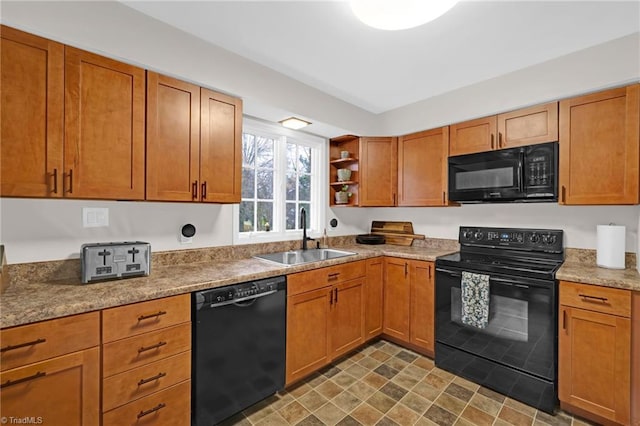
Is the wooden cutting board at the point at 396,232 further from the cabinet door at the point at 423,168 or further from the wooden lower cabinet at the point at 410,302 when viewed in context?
the wooden lower cabinet at the point at 410,302

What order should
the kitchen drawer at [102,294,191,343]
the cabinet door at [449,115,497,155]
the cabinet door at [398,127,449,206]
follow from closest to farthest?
1. the kitchen drawer at [102,294,191,343]
2. the cabinet door at [449,115,497,155]
3. the cabinet door at [398,127,449,206]

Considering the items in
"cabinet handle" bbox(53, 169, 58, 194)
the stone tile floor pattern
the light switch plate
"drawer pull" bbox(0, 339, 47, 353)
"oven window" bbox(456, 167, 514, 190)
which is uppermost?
"oven window" bbox(456, 167, 514, 190)

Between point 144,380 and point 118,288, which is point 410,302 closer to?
point 144,380

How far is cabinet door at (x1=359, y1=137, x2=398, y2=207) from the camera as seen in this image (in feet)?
10.6

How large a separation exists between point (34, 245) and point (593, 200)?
362 cm

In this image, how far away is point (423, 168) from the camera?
9.94 feet

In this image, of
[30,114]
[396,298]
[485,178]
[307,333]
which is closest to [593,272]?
[485,178]

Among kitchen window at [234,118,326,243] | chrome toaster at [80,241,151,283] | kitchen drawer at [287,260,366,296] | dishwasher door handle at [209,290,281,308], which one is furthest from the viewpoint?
kitchen window at [234,118,326,243]

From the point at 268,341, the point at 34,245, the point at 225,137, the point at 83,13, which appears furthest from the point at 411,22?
the point at 34,245

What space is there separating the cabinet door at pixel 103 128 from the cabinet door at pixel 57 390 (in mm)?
816

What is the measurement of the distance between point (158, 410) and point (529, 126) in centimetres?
321

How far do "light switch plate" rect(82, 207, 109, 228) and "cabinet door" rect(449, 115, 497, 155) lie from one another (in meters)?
2.90

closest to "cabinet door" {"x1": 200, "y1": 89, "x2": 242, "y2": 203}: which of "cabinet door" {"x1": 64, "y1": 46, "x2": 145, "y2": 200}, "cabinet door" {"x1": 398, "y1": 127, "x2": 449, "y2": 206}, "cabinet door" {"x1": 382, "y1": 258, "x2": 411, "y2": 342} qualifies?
"cabinet door" {"x1": 64, "y1": 46, "x2": 145, "y2": 200}

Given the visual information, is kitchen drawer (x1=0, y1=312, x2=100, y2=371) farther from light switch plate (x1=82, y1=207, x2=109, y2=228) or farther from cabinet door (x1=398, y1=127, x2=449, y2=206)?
cabinet door (x1=398, y1=127, x2=449, y2=206)
